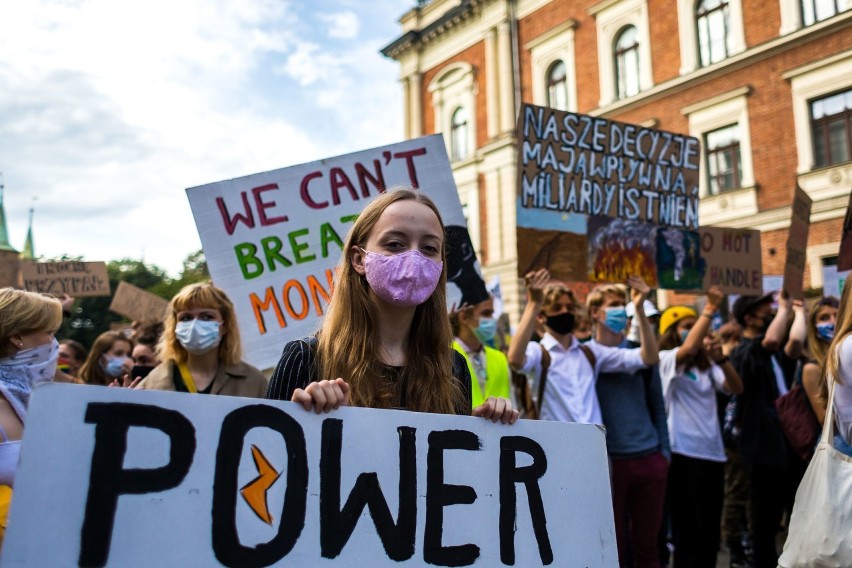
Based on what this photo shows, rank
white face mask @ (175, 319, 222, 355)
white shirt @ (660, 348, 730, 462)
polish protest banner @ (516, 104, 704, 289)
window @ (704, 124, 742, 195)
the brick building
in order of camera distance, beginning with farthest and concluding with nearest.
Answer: window @ (704, 124, 742, 195)
the brick building
polish protest banner @ (516, 104, 704, 289)
white shirt @ (660, 348, 730, 462)
white face mask @ (175, 319, 222, 355)

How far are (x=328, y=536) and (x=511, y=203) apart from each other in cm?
2304

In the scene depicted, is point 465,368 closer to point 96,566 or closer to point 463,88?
point 96,566

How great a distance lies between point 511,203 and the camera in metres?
24.3

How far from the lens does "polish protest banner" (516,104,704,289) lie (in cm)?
535

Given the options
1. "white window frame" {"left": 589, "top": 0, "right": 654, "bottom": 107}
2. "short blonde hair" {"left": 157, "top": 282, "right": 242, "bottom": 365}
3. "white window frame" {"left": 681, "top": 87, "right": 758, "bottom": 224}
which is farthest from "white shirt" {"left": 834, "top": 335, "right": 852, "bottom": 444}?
"white window frame" {"left": 589, "top": 0, "right": 654, "bottom": 107}

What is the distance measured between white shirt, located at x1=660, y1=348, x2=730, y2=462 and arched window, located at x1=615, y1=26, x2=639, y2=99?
57.1ft

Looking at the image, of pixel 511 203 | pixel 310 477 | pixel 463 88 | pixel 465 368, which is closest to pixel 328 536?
pixel 310 477

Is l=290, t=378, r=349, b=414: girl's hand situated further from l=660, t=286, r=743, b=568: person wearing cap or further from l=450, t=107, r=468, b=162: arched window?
l=450, t=107, r=468, b=162: arched window

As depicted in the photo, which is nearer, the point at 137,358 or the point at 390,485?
the point at 390,485

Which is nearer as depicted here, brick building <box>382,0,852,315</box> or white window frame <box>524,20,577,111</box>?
brick building <box>382,0,852,315</box>

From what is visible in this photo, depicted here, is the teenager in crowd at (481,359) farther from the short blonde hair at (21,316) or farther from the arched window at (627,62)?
the arched window at (627,62)

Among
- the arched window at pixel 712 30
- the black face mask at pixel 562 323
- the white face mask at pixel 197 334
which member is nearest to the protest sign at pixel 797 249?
the black face mask at pixel 562 323

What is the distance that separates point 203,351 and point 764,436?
379 centimetres

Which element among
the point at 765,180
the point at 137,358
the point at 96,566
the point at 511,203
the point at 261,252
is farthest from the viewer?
the point at 511,203
